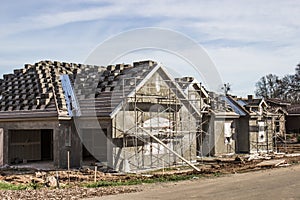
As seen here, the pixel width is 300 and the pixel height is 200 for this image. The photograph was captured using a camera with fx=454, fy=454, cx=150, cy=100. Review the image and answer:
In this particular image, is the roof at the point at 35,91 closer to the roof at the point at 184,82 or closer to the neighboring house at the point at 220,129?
the roof at the point at 184,82

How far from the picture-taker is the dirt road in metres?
14.9

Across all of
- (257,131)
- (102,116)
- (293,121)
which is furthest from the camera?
(293,121)

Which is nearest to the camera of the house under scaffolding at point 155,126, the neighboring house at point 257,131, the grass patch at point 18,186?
the grass patch at point 18,186

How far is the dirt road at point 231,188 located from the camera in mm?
14938

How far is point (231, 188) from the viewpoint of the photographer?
16.7 m

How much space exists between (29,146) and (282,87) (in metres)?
51.8

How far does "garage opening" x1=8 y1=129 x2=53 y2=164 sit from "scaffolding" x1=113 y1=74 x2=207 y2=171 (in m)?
7.96

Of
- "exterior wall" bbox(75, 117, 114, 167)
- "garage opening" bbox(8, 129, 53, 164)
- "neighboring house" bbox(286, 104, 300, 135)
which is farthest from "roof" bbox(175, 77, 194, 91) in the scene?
"neighboring house" bbox(286, 104, 300, 135)

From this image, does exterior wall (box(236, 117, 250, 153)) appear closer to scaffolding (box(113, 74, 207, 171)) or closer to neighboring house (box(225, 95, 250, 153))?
neighboring house (box(225, 95, 250, 153))

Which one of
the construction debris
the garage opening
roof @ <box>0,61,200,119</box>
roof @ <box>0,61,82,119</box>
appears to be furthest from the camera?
the garage opening

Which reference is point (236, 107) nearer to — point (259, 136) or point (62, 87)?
point (259, 136)

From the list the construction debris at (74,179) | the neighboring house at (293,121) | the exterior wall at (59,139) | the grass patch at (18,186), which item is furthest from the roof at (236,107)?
the grass patch at (18,186)

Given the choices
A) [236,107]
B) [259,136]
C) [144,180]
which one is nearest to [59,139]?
[144,180]

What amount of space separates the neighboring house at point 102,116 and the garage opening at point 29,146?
6 centimetres
